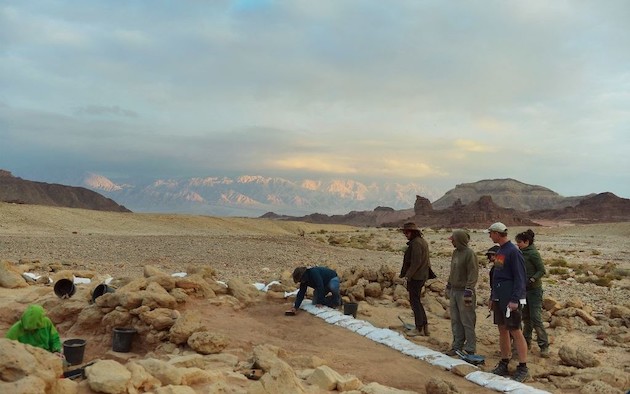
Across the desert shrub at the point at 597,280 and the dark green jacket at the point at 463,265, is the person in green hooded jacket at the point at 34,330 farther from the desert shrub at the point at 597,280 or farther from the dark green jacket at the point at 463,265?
the desert shrub at the point at 597,280

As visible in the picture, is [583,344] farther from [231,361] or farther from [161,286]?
[161,286]

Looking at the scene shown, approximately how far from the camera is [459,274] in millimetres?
8156

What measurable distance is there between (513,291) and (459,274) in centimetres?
119

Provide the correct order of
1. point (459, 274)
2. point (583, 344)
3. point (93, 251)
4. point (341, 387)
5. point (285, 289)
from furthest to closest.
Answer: point (93, 251), point (285, 289), point (583, 344), point (459, 274), point (341, 387)

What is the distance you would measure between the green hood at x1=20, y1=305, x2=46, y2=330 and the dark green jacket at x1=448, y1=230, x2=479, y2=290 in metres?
5.87

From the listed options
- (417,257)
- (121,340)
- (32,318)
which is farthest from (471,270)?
(32,318)

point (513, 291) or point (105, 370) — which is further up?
point (513, 291)

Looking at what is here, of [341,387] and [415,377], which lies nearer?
[341,387]

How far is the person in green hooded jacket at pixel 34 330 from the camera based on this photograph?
6.62 meters

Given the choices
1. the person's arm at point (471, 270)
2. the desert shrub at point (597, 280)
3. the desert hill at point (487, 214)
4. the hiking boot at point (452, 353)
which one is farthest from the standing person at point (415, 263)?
the desert hill at point (487, 214)

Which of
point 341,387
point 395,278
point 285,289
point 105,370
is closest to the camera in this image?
point 105,370

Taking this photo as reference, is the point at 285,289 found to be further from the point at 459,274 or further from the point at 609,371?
the point at 609,371

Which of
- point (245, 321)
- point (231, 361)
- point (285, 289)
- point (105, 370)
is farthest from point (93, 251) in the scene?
point (105, 370)

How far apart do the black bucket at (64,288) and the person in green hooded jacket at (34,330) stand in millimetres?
4097
